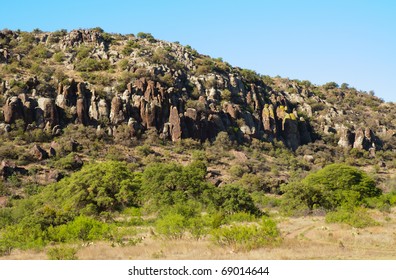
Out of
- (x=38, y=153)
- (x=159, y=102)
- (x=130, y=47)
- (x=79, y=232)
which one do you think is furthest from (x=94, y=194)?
(x=130, y=47)

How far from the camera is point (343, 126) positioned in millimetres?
92688

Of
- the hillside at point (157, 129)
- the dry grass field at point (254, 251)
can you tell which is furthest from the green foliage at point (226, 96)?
the dry grass field at point (254, 251)

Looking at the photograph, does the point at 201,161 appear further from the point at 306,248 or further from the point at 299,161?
the point at 306,248

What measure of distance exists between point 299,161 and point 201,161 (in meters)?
21.0

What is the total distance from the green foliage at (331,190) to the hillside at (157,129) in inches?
65.8

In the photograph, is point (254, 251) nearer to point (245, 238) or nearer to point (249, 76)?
point (245, 238)

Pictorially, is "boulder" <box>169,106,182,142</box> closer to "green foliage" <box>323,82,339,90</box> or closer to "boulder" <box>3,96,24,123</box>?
"boulder" <box>3,96,24,123</box>

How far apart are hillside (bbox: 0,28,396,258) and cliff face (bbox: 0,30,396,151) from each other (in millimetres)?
246

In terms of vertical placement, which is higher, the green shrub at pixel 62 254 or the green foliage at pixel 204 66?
the green foliage at pixel 204 66

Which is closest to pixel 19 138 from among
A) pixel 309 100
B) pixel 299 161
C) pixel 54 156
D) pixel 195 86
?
pixel 54 156

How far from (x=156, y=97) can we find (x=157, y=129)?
23.4 feet

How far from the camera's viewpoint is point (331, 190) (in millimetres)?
43781

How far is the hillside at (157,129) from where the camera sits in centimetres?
3759

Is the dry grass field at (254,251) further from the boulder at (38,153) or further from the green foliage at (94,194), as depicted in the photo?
the boulder at (38,153)
